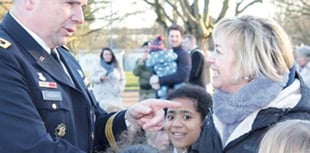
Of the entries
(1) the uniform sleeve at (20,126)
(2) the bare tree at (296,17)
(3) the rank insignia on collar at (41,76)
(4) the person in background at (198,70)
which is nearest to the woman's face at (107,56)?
(4) the person in background at (198,70)

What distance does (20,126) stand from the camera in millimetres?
2043

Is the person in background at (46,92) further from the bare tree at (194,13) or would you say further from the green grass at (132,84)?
the green grass at (132,84)

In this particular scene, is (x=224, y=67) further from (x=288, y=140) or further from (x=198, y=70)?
(x=198, y=70)

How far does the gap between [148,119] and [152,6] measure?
17090 millimetres

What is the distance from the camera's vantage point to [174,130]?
3.88 metres

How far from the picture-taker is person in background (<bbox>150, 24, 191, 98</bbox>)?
7.50 metres

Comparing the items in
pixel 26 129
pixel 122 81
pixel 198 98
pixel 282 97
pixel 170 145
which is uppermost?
pixel 26 129

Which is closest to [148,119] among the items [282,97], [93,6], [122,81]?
[282,97]

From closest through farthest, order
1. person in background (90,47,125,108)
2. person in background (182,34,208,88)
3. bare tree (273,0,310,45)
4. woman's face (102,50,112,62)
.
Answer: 1. person in background (182,34,208,88)
2. person in background (90,47,125,108)
3. woman's face (102,50,112,62)
4. bare tree (273,0,310,45)

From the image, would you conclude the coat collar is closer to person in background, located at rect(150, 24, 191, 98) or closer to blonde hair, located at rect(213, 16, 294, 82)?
blonde hair, located at rect(213, 16, 294, 82)

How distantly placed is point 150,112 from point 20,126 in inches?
27.3

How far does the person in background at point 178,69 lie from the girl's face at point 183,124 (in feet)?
11.7

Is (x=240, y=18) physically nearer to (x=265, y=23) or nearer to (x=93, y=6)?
(x=265, y=23)

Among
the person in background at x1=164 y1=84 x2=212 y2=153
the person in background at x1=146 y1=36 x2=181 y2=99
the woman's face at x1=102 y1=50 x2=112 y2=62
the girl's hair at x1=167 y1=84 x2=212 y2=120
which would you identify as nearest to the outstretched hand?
the person in background at x1=164 y1=84 x2=212 y2=153
